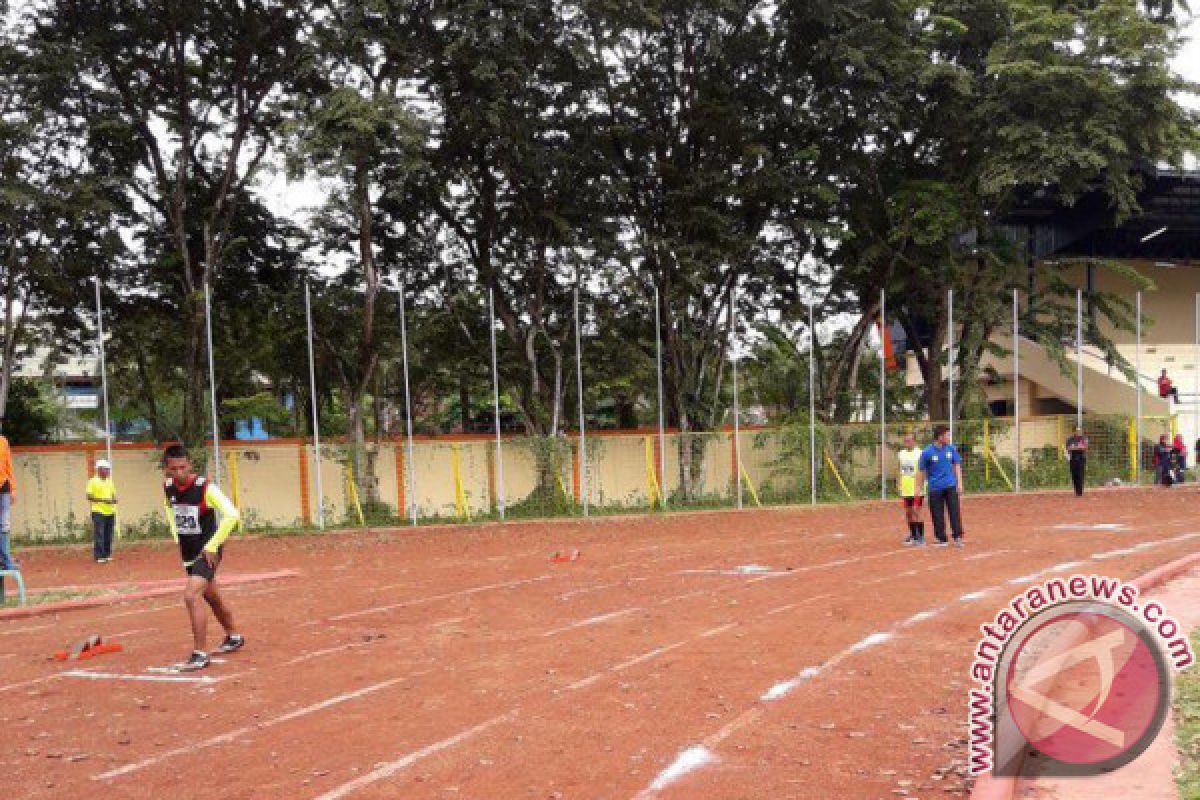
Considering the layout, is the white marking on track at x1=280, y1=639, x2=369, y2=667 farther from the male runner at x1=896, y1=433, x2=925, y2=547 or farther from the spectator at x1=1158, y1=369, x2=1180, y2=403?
the spectator at x1=1158, y1=369, x2=1180, y2=403

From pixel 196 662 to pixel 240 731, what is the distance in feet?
7.66

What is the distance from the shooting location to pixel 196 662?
30.0 feet

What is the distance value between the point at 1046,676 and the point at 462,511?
65.8 ft

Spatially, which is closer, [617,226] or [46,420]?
[617,226]

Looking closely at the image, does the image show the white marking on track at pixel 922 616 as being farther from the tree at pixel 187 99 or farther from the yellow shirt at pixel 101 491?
the tree at pixel 187 99

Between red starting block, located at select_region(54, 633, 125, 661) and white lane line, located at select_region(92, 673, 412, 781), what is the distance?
3.49 meters

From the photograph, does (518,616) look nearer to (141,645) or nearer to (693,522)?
(141,645)

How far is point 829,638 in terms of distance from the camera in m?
9.42

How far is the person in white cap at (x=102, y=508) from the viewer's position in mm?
19266

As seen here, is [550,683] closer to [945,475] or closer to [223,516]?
[223,516]

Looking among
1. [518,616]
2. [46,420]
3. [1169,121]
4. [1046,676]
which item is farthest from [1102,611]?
[46,420]

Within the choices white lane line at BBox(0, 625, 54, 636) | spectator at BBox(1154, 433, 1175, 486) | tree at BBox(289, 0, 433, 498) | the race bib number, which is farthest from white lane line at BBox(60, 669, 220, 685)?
spectator at BBox(1154, 433, 1175, 486)

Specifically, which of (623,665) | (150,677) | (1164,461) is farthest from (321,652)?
(1164,461)

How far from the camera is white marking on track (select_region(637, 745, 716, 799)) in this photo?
18.5ft
